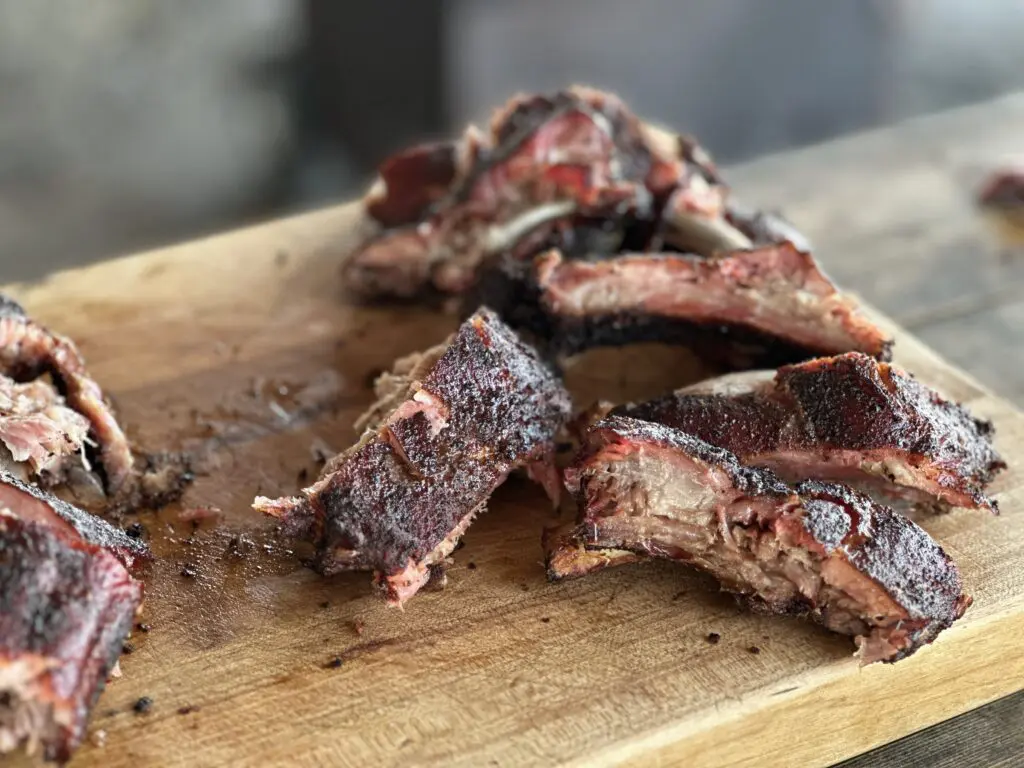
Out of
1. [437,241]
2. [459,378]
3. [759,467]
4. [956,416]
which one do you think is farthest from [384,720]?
[437,241]

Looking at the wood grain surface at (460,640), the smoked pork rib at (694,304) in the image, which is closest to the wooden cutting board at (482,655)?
the wood grain surface at (460,640)

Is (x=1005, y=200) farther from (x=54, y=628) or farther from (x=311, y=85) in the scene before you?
(x=311, y=85)

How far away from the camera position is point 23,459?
2832 millimetres

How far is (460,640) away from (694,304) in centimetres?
132

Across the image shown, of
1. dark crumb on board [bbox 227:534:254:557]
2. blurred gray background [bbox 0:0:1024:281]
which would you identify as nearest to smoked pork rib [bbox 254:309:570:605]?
dark crumb on board [bbox 227:534:254:557]

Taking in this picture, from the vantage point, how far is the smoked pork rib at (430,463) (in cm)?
269

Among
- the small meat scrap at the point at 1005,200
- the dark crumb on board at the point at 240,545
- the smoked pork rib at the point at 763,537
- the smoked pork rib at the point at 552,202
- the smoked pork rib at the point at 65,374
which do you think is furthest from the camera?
the small meat scrap at the point at 1005,200

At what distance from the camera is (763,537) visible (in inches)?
104

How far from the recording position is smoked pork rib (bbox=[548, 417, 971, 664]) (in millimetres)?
2564

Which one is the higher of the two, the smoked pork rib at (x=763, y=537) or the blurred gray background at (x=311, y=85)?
the smoked pork rib at (x=763, y=537)

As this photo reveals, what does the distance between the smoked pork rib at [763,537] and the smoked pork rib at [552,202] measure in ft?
4.45

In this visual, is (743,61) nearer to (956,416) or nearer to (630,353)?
(630,353)

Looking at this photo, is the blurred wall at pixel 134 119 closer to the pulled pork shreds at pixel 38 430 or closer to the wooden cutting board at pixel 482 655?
the pulled pork shreds at pixel 38 430

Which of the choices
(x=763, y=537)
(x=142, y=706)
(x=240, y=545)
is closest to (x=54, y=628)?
(x=142, y=706)
